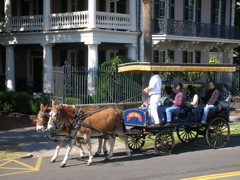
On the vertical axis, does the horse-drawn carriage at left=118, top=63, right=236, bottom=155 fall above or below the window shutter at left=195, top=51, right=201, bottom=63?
below

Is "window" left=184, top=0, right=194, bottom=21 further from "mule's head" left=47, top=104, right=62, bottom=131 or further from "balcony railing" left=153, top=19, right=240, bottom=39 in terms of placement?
"mule's head" left=47, top=104, right=62, bottom=131

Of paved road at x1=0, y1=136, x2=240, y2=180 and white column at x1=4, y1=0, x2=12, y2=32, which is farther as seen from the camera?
white column at x1=4, y1=0, x2=12, y2=32

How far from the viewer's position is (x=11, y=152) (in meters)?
12.0

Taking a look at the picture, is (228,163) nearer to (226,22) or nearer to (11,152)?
(11,152)

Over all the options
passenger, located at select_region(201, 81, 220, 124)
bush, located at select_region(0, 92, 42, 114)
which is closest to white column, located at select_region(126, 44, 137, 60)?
bush, located at select_region(0, 92, 42, 114)

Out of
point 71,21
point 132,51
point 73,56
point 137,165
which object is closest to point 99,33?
point 71,21

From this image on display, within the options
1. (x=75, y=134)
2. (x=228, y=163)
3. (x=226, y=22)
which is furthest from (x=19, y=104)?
(x=226, y=22)

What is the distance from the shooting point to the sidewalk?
12.4 meters

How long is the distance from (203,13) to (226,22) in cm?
260

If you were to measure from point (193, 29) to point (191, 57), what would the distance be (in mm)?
2659

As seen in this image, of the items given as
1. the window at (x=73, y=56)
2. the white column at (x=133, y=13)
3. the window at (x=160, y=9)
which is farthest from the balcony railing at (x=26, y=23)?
the window at (x=160, y=9)

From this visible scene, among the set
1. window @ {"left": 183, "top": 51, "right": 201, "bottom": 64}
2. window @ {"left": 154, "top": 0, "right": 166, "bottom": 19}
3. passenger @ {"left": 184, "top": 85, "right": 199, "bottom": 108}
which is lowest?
passenger @ {"left": 184, "top": 85, "right": 199, "bottom": 108}

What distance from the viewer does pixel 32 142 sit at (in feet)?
45.4

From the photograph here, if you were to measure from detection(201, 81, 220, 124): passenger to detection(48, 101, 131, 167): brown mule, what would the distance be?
9.03ft
